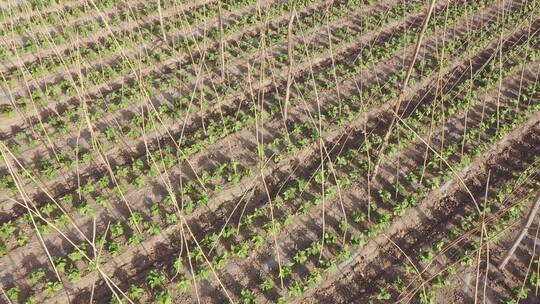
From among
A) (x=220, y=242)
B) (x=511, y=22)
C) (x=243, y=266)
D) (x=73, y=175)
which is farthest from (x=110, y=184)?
(x=511, y=22)

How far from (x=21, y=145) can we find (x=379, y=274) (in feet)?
17.4

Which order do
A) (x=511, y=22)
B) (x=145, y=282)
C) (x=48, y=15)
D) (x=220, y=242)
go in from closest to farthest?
1. (x=145, y=282)
2. (x=220, y=242)
3. (x=48, y=15)
4. (x=511, y=22)

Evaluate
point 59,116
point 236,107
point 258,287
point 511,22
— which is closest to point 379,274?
point 258,287

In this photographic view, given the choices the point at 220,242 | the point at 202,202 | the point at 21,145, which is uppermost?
the point at 21,145

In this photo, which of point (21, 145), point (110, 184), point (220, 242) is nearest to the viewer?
point (220, 242)

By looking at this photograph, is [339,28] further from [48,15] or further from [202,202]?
[48,15]

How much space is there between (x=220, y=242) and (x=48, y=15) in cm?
654

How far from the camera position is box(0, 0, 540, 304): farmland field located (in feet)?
16.2

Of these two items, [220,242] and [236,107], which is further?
[236,107]

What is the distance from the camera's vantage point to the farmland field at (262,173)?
4930 mm

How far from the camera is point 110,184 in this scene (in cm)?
584

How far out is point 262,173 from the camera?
4.99 m

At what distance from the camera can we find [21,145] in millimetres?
6219

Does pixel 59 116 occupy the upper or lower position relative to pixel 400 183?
upper
